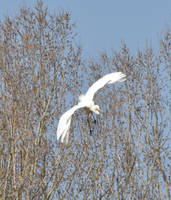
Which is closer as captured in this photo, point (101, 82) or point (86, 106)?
point (86, 106)


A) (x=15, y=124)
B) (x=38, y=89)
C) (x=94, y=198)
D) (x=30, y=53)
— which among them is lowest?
(x=94, y=198)

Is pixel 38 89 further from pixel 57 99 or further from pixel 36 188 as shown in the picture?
pixel 36 188

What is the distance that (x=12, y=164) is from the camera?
9508 millimetres

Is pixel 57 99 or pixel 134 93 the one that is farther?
pixel 134 93

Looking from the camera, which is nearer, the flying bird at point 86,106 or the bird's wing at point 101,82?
the flying bird at point 86,106

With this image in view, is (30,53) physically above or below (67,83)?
above

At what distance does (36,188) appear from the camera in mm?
9672

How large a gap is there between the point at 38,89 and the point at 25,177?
1940 millimetres

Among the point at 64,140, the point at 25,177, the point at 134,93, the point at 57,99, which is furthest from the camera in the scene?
the point at 134,93

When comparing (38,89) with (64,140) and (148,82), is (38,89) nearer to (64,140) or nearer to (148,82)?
(64,140)

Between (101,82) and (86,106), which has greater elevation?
(101,82)

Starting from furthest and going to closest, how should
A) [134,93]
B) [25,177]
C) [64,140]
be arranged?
1. [134,93]
2. [64,140]
3. [25,177]

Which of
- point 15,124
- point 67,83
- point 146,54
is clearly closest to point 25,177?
point 15,124

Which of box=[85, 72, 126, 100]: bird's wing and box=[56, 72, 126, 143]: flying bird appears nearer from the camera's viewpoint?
box=[56, 72, 126, 143]: flying bird
